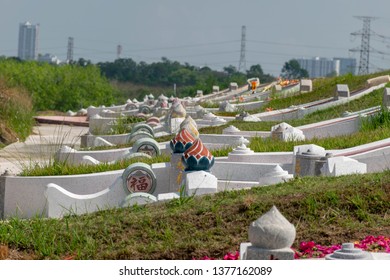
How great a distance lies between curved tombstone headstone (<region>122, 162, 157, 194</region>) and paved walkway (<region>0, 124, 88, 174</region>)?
2887mm

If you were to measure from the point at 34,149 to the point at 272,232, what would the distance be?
17.6 meters

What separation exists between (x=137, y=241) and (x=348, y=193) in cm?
207

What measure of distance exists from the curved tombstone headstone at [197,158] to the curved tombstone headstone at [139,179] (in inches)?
31.2

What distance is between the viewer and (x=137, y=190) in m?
14.1

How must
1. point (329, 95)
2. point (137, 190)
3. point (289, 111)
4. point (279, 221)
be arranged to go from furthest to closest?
point (329, 95) < point (289, 111) < point (137, 190) < point (279, 221)

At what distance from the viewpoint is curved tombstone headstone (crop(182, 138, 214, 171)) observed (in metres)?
13.2

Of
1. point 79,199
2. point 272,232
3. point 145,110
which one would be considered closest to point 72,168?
point 79,199

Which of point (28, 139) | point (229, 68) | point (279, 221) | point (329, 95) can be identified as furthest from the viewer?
point (229, 68)

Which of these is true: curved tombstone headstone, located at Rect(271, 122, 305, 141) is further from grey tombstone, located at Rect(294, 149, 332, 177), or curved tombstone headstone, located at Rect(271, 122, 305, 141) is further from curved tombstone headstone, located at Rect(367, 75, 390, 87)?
curved tombstone headstone, located at Rect(367, 75, 390, 87)

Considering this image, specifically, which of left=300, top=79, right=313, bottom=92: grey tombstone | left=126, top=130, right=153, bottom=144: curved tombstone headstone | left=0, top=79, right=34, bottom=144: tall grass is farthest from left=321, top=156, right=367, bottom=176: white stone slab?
left=300, top=79, right=313, bottom=92: grey tombstone

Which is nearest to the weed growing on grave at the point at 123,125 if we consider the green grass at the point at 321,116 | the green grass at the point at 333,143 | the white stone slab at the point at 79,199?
the green grass at the point at 321,116

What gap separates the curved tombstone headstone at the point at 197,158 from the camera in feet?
43.4
